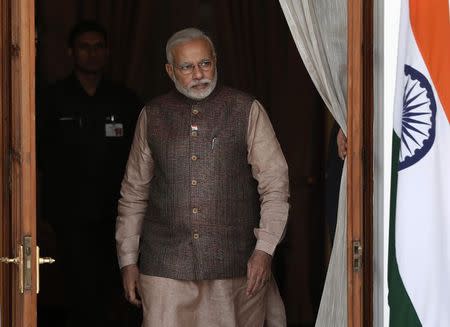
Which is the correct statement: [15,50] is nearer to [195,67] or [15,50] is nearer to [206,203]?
[195,67]

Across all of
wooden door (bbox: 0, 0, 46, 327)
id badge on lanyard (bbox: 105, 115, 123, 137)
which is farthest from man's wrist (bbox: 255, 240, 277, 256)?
id badge on lanyard (bbox: 105, 115, 123, 137)

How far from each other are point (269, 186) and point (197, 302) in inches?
21.6

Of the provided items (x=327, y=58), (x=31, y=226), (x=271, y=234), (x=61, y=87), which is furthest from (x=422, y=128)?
(x=61, y=87)

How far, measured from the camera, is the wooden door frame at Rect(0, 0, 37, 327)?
3.43 meters

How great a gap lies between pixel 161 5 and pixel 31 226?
9.82 feet

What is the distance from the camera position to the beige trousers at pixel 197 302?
165 inches

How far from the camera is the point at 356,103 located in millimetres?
3582

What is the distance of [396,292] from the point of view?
11.5 ft

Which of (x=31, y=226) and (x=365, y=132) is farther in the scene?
(x=365, y=132)

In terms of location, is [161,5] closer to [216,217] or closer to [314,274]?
[314,274]

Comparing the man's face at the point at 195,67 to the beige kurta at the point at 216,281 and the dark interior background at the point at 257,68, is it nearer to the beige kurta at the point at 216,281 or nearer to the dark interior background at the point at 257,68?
the beige kurta at the point at 216,281

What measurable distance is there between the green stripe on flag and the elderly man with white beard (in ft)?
2.32

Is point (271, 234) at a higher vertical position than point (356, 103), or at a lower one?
lower

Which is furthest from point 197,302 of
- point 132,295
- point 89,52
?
point 89,52
